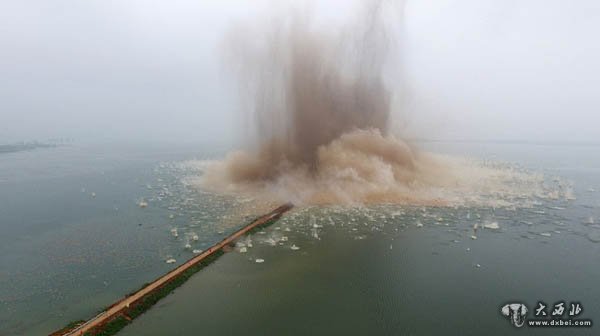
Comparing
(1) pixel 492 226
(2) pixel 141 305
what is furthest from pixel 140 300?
(1) pixel 492 226

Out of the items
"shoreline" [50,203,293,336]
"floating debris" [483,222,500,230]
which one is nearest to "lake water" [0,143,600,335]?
"floating debris" [483,222,500,230]

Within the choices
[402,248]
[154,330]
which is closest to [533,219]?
[402,248]

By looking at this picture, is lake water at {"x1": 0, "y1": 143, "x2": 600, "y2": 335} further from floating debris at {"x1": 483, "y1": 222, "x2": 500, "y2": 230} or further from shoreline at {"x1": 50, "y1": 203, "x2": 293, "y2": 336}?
shoreline at {"x1": 50, "y1": 203, "x2": 293, "y2": 336}

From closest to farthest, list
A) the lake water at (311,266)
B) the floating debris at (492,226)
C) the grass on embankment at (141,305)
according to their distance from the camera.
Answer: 1. the grass on embankment at (141,305)
2. the lake water at (311,266)
3. the floating debris at (492,226)

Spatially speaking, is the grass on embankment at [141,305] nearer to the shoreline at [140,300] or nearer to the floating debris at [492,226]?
the shoreline at [140,300]

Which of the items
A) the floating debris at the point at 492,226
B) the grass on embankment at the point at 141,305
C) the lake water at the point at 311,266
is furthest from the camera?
the floating debris at the point at 492,226

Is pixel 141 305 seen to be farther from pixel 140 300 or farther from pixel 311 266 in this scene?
pixel 311 266

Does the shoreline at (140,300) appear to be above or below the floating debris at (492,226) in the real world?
above

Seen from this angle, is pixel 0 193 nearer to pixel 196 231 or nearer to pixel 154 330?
pixel 196 231

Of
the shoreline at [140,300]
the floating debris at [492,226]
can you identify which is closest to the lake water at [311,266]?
the floating debris at [492,226]

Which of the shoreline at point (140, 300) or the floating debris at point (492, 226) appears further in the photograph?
the floating debris at point (492, 226)
